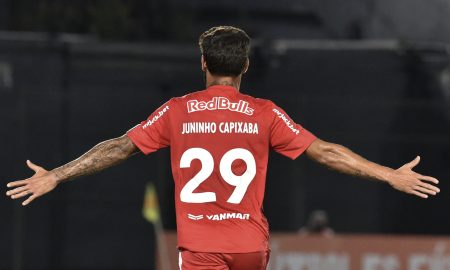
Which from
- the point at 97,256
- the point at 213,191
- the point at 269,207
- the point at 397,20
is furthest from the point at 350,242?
the point at 213,191

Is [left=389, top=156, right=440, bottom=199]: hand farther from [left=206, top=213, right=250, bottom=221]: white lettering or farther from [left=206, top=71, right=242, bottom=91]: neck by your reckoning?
[left=206, top=71, right=242, bottom=91]: neck

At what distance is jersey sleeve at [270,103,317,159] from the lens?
257 inches

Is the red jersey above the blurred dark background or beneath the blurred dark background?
beneath

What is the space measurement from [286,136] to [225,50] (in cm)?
54

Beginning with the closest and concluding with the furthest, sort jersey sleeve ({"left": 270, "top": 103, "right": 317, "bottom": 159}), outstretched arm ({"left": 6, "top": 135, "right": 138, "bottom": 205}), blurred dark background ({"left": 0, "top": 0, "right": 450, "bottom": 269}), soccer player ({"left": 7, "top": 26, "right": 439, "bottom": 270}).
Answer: soccer player ({"left": 7, "top": 26, "right": 439, "bottom": 270})
jersey sleeve ({"left": 270, "top": 103, "right": 317, "bottom": 159})
outstretched arm ({"left": 6, "top": 135, "right": 138, "bottom": 205})
blurred dark background ({"left": 0, "top": 0, "right": 450, "bottom": 269})

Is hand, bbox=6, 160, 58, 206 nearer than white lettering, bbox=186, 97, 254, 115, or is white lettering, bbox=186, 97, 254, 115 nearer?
white lettering, bbox=186, 97, 254, 115

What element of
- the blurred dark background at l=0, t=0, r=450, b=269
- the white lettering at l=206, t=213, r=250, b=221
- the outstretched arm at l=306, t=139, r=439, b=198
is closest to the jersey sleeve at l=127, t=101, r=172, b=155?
the white lettering at l=206, t=213, r=250, b=221

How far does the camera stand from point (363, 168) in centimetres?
664

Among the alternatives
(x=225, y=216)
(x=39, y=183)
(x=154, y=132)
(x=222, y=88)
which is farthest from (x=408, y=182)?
(x=39, y=183)

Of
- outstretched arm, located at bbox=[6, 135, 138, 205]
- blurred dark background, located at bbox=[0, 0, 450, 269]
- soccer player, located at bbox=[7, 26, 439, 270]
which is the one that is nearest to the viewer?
soccer player, located at bbox=[7, 26, 439, 270]

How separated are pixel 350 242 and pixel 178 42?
5.81 m

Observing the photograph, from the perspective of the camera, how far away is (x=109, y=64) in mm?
19891

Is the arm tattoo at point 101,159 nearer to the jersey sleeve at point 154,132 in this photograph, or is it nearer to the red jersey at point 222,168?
the jersey sleeve at point 154,132

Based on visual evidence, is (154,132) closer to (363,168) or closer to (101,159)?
(101,159)
